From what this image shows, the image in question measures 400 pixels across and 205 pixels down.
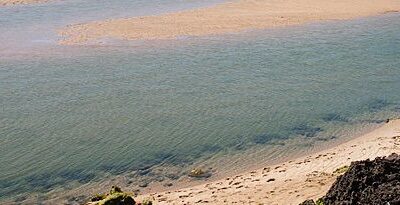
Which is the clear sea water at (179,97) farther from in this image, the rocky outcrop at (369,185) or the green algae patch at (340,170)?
the rocky outcrop at (369,185)

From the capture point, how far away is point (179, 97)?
25.8m

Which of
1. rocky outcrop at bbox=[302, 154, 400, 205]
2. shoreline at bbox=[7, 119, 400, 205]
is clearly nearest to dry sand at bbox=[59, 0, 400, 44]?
shoreline at bbox=[7, 119, 400, 205]

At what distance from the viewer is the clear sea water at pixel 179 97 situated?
1995 cm

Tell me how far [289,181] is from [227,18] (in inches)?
1200

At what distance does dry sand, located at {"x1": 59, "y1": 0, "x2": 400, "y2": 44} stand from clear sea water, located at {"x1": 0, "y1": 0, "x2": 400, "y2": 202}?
2232 millimetres

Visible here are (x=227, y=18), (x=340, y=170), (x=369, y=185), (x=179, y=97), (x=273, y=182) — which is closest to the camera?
(x=369, y=185)

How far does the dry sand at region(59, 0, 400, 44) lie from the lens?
40375mm

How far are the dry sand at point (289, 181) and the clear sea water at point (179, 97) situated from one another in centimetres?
171

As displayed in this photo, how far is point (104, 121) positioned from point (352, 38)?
20983 millimetres

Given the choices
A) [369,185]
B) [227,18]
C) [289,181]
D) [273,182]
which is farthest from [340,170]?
[227,18]

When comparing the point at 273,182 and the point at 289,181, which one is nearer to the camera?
the point at 289,181

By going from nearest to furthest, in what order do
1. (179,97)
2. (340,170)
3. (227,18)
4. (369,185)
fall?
(369,185), (340,170), (179,97), (227,18)

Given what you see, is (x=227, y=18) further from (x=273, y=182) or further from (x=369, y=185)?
(x=369, y=185)

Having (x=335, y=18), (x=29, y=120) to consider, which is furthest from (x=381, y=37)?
(x=29, y=120)
